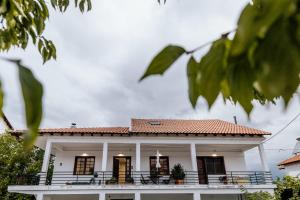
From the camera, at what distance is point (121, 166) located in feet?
53.6

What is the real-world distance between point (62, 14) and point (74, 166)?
1555 centimetres

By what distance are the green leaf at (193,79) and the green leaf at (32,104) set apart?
0.30 m

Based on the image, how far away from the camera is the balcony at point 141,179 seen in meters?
14.0

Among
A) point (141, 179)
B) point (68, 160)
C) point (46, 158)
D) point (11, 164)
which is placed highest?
point (11, 164)

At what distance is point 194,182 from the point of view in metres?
14.6

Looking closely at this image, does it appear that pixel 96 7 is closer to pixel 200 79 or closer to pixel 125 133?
pixel 200 79

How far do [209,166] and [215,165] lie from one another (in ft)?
1.50

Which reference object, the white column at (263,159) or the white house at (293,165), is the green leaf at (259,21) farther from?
the white house at (293,165)

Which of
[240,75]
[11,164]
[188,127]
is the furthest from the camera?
[11,164]

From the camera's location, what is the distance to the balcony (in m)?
14.0

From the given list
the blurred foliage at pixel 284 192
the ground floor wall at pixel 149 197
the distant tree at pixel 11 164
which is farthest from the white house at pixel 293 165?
the distant tree at pixel 11 164

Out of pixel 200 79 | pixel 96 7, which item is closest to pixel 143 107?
pixel 96 7

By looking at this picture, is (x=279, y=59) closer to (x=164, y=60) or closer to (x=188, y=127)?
(x=164, y=60)

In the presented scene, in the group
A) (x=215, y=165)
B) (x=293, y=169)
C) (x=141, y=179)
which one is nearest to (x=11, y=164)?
(x=141, y=179)
